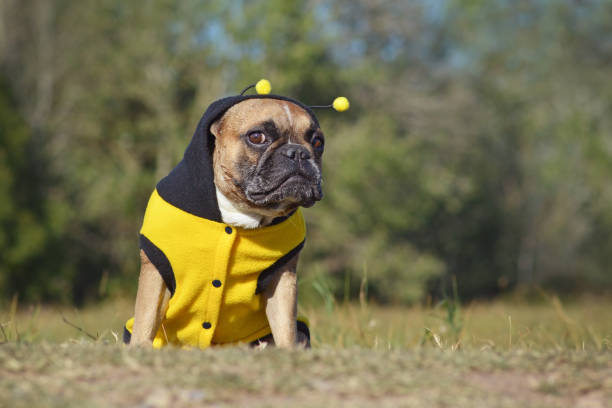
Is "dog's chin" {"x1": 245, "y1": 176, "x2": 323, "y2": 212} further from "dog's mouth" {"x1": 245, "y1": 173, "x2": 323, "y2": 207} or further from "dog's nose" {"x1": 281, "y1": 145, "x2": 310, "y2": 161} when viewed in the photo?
"dog's nose" {"x1": 281, "y1": 145, "x2": 310, "y2": 161}

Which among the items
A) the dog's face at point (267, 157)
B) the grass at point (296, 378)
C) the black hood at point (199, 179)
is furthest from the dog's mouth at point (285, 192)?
the grass at point (296, 378)

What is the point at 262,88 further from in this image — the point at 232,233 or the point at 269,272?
the point at 269,272

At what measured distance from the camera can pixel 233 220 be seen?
404 centimetres

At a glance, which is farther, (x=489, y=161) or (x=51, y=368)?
(x=489, y=161)

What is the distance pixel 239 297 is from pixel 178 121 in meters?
16.9

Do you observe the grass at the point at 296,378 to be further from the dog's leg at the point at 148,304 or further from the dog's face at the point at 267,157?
the dog's face at the point at 267,157

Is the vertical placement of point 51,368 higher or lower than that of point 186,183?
lower

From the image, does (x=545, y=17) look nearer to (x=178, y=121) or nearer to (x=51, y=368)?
(x=178, y=121)

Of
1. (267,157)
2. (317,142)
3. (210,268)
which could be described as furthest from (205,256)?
(317,142)

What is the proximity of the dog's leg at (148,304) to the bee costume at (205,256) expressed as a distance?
0.19ft

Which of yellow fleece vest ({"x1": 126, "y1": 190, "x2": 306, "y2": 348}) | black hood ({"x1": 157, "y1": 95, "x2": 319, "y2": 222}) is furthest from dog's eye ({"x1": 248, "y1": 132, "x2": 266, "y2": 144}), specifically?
yellow fleece vest ({"x1": 126, "y1": 190, "x2": 306, "y2": 348})

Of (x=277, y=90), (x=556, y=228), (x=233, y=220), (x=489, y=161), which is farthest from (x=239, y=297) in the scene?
(x=556, y=228)

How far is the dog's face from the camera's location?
411 cm

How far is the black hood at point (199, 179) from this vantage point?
397 centimetres
